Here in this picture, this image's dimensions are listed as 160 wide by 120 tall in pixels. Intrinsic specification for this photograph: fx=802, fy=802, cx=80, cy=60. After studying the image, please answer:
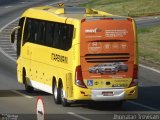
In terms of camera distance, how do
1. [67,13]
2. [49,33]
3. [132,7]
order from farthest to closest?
1. [132,7]
2. [49,33]
3. [67,13]

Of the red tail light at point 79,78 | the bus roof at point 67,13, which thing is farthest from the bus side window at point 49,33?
the red tail light at point 79,78

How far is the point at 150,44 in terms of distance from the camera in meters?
52.2

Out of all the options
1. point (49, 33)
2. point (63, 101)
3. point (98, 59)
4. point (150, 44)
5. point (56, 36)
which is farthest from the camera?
point (150, 44)

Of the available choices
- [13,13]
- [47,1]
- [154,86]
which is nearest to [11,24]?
[13,13]

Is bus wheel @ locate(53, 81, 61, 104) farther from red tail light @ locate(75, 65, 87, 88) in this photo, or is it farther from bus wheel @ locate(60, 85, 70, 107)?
red tail light @ locate(75, 65, 87, 88)

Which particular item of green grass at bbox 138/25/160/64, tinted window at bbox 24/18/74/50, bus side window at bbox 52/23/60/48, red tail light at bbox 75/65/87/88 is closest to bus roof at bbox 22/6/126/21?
tinted window at bbox 24/18/74/50

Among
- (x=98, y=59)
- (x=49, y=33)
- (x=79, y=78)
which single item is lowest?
(x=79, y=78)

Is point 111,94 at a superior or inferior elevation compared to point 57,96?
superior

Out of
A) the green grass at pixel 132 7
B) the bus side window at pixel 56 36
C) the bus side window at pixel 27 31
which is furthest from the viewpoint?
the green grass at pixel 132 7

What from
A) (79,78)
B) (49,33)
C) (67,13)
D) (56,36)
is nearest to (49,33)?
(49,33)

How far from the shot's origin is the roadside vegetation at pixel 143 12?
154 ft

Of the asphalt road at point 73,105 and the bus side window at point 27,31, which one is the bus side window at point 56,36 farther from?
the bus side window at point 27,31

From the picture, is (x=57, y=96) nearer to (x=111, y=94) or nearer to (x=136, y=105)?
(x=111, y=94)

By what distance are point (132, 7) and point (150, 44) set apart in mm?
29921
